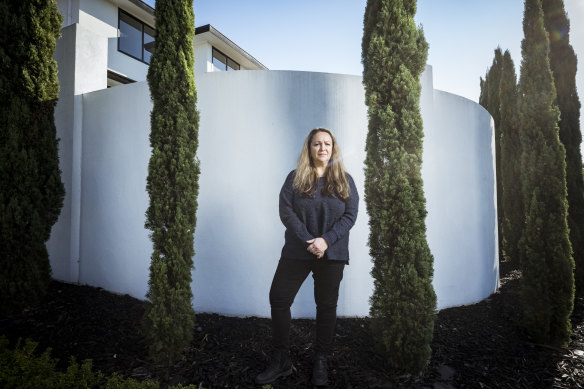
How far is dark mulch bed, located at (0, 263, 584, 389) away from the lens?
309 centimetres

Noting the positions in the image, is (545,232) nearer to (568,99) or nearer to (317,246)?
(317,246)

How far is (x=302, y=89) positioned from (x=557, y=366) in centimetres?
434

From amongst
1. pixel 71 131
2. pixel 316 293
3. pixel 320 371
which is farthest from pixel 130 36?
pixel 320 371

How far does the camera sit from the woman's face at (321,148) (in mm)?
3184

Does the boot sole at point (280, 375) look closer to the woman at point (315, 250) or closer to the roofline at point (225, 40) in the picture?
the woman at point (315, 250)

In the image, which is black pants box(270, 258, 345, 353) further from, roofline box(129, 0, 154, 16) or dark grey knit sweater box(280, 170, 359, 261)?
roofline box(129, 0, 154, 16)

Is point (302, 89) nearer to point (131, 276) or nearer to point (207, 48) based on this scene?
point (131, 276)

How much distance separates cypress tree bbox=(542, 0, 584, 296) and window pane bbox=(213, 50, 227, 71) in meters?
11.1

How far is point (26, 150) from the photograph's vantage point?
4.64 m

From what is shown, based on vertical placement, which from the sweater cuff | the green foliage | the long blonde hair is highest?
the long blonde hair

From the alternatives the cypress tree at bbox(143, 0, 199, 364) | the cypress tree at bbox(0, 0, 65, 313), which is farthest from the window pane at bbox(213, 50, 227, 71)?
the cypress tree at bbox(143, 0, 199, 364)

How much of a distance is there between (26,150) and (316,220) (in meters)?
4.42

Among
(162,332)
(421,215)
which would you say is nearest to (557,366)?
(421,215)

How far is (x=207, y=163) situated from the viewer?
441 centimetres
